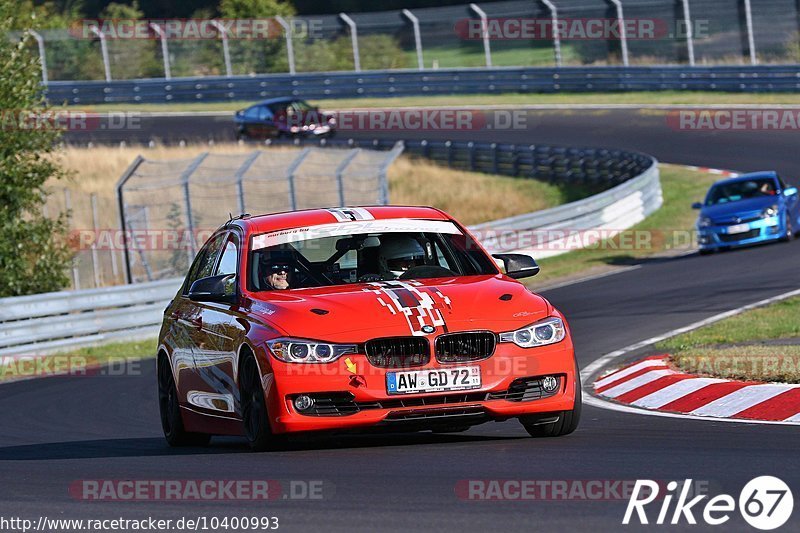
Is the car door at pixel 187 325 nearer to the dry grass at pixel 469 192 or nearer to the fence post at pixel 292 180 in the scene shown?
the fence post at pixel 292 180

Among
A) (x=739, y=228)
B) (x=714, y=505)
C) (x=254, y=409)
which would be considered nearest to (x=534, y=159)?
(x=739, y=228)

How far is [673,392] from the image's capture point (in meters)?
10.8

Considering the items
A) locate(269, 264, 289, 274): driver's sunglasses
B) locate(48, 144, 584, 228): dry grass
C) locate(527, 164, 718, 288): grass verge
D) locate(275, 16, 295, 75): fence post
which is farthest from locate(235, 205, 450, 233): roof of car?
locate(275, 16, 295, 75): fence post

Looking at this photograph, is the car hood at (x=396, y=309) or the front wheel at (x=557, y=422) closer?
the car hood at (x=396, y=309)

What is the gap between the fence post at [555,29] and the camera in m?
46.4

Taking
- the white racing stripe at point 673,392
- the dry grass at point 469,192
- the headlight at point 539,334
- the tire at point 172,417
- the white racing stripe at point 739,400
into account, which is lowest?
the dry grass at point 469,192

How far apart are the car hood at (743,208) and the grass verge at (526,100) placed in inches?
614

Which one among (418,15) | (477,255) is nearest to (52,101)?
(418,15)

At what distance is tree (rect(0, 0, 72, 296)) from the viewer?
73.6 feet

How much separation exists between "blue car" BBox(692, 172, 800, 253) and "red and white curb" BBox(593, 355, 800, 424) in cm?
1129

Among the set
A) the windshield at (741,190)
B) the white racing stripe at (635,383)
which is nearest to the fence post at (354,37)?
the windshield at (741,190)

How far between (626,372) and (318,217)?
3981 millimetres

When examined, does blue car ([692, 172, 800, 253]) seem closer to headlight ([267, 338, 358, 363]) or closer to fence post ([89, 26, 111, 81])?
headlight ([267, 338, 358, 363])

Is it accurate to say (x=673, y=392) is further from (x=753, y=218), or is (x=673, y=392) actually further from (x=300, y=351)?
(x=753, y=218)
